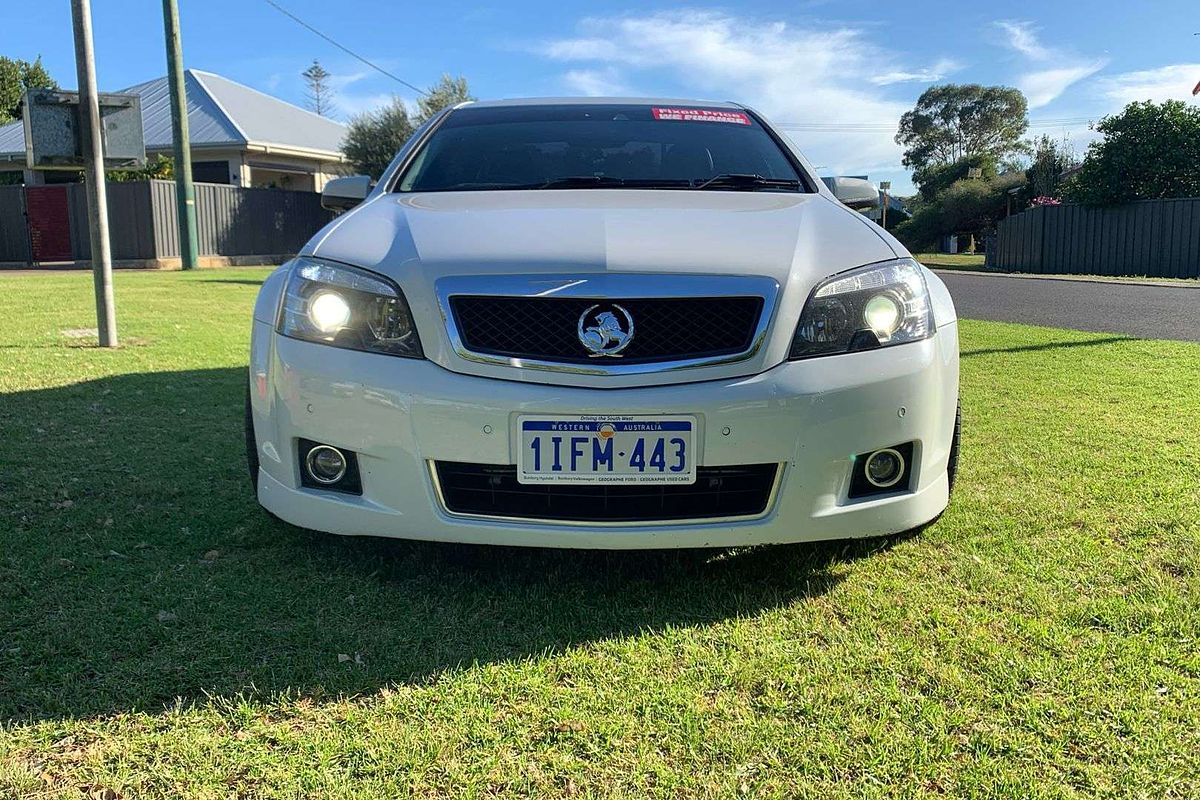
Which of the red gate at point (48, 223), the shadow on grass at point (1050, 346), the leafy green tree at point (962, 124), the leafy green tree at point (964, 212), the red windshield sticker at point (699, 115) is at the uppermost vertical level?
the leafy green tree at point (962, 124)

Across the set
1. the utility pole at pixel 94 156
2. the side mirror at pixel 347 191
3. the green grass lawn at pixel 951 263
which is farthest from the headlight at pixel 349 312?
the green grass lawn at pixel 951 263

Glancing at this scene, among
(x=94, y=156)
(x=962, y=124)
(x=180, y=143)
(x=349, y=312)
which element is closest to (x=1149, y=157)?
(x=180, y=143)

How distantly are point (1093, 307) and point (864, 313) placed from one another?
404 inches

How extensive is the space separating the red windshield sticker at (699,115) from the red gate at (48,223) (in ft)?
69.3

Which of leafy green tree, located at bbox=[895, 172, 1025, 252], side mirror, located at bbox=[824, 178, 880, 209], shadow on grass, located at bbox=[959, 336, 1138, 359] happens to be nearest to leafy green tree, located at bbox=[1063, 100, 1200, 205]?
leafy green tree, located at bbox=[895, 172, 1025, 252]

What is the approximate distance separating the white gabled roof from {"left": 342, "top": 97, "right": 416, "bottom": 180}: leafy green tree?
4.18 feet

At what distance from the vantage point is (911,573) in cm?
255

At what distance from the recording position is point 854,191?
11.8ft

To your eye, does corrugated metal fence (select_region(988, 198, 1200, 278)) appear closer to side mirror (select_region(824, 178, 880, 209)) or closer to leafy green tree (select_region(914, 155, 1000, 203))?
leafy green tree (select_region(914, 155, 1000, 203))

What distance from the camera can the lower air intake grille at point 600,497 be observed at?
2215mm

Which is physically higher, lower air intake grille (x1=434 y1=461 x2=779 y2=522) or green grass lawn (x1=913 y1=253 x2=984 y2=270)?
green grass lawn (x1=913 y1=253 x2=984 y2=270)

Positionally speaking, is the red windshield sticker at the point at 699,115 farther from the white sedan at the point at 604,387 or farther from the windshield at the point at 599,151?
the white sedan at the point at 604,387

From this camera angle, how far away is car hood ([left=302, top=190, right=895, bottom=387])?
2.20m

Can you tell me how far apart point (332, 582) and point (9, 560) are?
0.95 meters
